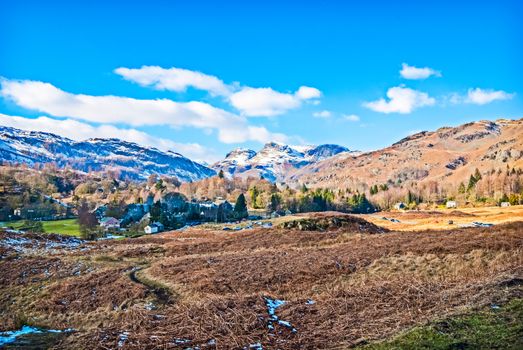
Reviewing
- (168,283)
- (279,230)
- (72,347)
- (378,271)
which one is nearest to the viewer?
(72,347)

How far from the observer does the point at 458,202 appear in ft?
609

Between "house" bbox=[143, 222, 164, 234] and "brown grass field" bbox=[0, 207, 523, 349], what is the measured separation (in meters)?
77.6

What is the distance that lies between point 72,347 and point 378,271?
756 inches

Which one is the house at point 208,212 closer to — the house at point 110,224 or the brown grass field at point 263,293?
the house at point 110,224

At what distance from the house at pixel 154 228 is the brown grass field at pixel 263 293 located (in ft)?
255

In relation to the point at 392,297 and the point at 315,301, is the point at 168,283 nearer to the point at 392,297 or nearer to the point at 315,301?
the point at 315,301

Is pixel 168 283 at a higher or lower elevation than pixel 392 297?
lower

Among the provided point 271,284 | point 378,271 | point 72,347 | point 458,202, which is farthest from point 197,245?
point 458,202

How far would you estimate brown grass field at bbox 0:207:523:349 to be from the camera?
1370 centimetres

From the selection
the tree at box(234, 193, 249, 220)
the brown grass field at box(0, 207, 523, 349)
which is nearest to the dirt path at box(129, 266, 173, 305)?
the brown grass field at box(0, 207, 523, 349)

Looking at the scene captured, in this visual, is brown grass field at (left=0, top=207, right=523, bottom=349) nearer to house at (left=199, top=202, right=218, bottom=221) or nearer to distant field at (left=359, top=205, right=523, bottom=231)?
distant field at (left=359, top=205, right=523, bottom=231)

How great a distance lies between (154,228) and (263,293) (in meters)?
113

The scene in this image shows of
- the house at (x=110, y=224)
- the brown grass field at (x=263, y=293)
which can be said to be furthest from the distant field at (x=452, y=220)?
the house at (x=110, y=224)

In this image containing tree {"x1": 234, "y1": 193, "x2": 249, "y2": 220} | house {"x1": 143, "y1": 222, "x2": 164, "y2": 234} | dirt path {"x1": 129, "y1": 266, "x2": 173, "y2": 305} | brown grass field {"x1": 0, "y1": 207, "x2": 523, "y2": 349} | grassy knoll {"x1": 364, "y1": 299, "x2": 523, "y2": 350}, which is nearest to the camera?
grassy knoll {"x1": 364, "y1": 299, "x2": 523, "y2": 350}
